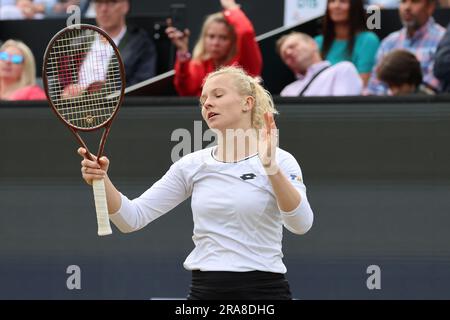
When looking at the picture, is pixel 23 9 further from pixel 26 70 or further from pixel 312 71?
pixel 312 71

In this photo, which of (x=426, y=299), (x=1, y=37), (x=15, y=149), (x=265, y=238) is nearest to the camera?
(x=265, y=238)

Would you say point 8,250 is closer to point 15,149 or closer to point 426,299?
point 15,149

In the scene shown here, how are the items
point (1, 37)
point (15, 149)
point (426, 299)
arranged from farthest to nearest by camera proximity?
point (1, 37), point (15, 149), point (426, 299)

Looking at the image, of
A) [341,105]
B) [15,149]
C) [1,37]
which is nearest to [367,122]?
[341,105]

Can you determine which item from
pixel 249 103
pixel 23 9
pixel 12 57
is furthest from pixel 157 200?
pixel 23 9

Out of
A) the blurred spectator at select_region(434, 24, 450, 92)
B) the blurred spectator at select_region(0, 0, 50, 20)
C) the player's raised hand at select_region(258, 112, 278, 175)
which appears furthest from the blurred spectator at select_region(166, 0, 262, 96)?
the player's raised hand at select_region(258, 112, 278, 175)

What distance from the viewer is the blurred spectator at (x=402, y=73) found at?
590 cm

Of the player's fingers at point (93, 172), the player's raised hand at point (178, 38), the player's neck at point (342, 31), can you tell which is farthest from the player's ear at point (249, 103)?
the player's neck at point (342, 31)

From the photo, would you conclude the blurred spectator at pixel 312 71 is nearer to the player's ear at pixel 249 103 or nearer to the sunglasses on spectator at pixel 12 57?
the sunglasses on spectator at pixel 12 57

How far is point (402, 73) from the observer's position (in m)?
5.89

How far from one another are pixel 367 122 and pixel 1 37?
295 cm

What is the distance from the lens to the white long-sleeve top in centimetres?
364
